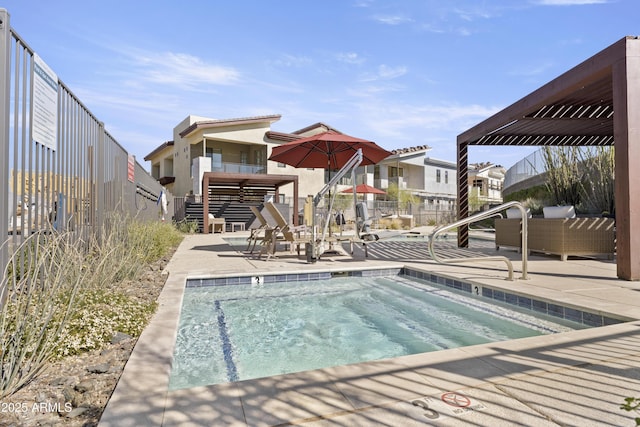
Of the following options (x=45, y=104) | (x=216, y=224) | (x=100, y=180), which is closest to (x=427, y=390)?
(x=45, y=104)

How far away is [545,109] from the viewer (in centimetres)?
719

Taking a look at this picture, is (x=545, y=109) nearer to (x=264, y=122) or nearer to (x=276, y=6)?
(x=276, y=6)

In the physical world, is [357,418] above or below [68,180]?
below

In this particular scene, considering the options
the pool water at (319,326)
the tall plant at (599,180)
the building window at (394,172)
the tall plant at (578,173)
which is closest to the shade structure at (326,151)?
the pool water at (319,326)

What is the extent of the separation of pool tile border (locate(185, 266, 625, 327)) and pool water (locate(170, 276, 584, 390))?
103 millimetres

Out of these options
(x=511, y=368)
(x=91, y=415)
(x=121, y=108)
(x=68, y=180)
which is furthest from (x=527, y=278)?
(x=121, y=108)

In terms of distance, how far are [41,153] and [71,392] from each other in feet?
7.28

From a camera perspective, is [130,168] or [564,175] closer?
[130,168]

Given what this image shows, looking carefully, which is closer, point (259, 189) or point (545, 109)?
point (545, 109)

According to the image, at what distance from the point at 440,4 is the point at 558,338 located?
9.07 metres

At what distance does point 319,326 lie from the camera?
11.7 feet

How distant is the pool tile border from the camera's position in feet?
10.6

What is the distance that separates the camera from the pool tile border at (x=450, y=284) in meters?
3.25

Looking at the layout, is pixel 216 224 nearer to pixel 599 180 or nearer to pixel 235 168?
pixel 235 168
